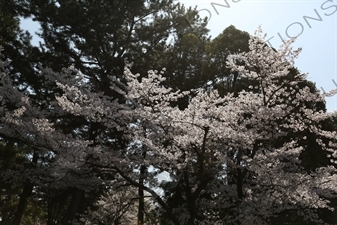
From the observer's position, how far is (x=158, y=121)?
23.6 feet

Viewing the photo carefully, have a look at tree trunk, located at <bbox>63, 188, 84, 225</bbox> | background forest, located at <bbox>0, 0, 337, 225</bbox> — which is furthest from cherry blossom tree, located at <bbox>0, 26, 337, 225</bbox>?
tree trunk, located at <bbox>63, 188, 84, 225</bbox>

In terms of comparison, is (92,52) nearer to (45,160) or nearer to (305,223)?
(45,160)

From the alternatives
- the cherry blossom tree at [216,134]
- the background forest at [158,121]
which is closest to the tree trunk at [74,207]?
the background forest at [158,121]

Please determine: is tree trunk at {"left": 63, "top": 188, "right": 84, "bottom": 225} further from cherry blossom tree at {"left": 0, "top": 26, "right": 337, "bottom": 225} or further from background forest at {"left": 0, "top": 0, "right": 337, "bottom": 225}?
cherry blossom tree at {"left": 0, "top": 26, "right": 337, "bottom": 225}

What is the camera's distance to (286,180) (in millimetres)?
6637

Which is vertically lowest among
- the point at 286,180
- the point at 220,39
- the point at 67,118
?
the point at 286,180

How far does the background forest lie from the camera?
23.2ft

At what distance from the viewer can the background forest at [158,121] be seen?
707 centimetres

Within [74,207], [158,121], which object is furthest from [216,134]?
[74,207]

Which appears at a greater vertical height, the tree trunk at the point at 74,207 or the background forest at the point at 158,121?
the background forest at the point at 158,121

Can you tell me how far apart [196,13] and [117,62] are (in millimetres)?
6443

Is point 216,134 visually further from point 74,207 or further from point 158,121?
point 74,207

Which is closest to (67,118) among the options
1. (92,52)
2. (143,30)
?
(92,52)

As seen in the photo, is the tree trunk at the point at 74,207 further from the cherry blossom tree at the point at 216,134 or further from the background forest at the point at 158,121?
the cherry blossom tree at the point at 216,134
